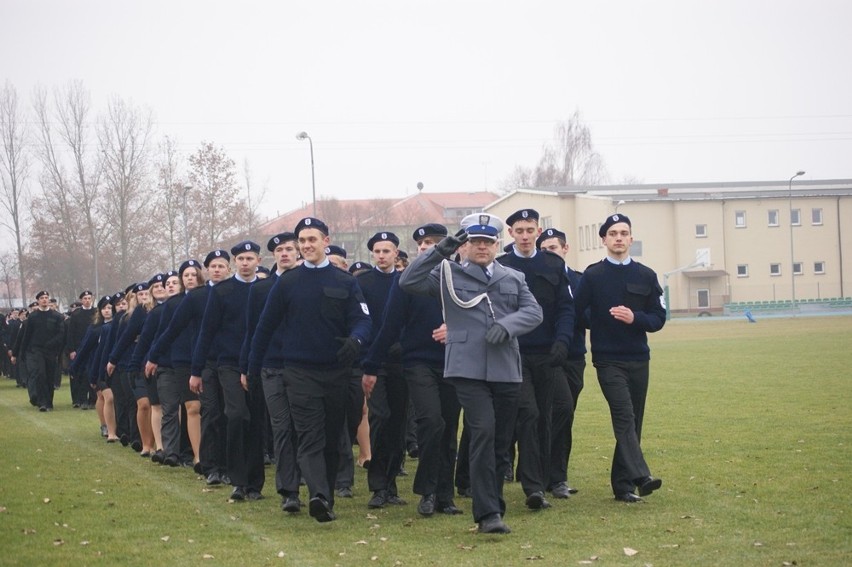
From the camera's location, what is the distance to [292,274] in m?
10.0

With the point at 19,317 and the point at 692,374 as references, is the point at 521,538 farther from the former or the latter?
the point at 19,317

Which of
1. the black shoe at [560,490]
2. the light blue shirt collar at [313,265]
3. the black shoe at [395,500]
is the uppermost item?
the light blue shirt collar at [313,265]

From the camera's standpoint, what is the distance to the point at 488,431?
29.3ft

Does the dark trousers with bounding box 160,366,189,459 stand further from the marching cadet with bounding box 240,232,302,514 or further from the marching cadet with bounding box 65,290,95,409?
the marching cadet with bounding box 65,290,95,409

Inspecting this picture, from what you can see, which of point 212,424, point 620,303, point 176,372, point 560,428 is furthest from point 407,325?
point 176,372

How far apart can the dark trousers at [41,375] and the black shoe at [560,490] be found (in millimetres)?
16684

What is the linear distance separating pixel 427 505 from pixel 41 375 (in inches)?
681

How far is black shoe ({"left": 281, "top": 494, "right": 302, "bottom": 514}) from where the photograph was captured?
400 inches

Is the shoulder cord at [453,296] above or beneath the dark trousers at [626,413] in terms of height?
above

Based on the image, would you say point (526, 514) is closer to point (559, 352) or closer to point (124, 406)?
point (559, 352)

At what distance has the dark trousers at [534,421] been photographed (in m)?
9.94

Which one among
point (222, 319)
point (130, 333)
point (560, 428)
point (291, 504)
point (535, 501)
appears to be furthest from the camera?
point (130, 333)

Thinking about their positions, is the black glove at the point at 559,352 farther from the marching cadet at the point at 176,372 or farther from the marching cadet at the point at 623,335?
the marching cadet at the point at 176,372

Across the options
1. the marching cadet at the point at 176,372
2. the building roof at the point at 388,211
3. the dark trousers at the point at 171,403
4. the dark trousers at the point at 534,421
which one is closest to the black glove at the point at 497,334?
the dark trousers at the point at 534,421
